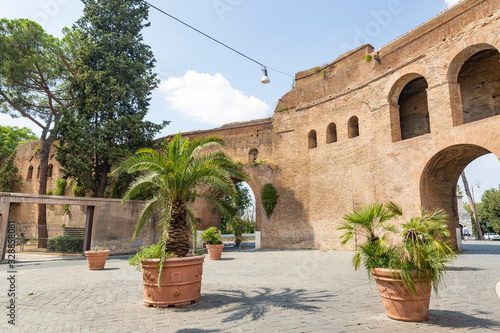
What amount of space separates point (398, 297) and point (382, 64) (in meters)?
13.9

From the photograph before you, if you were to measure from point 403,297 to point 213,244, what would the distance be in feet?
34.7

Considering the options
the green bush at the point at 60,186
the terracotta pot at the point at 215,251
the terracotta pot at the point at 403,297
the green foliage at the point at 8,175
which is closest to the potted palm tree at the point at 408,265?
the terracotta pot at the point at 403,297

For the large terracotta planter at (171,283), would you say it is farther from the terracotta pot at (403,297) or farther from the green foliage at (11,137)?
the green foliage at (11,137)

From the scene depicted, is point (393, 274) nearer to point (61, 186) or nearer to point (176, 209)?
point (176, 209)

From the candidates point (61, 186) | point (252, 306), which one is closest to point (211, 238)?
point (252, 306)

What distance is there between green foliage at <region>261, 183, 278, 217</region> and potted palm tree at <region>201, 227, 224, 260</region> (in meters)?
5.99

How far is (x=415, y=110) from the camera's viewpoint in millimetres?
16516

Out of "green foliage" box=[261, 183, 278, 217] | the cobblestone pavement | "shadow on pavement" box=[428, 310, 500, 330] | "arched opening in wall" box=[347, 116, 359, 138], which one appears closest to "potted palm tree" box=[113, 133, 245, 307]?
the cobblestone pavement

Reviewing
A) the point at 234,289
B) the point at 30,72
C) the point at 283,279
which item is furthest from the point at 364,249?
the point at 30,72

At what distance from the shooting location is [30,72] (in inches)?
808

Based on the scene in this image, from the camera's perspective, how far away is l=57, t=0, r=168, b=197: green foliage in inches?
707

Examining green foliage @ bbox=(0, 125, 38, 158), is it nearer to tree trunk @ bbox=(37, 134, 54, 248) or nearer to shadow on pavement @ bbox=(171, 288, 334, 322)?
tree trunk @ bbox=(37, 134, 54, 248)

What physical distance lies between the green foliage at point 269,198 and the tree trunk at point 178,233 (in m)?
13.7

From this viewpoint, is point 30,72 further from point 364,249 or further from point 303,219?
point 364,249
